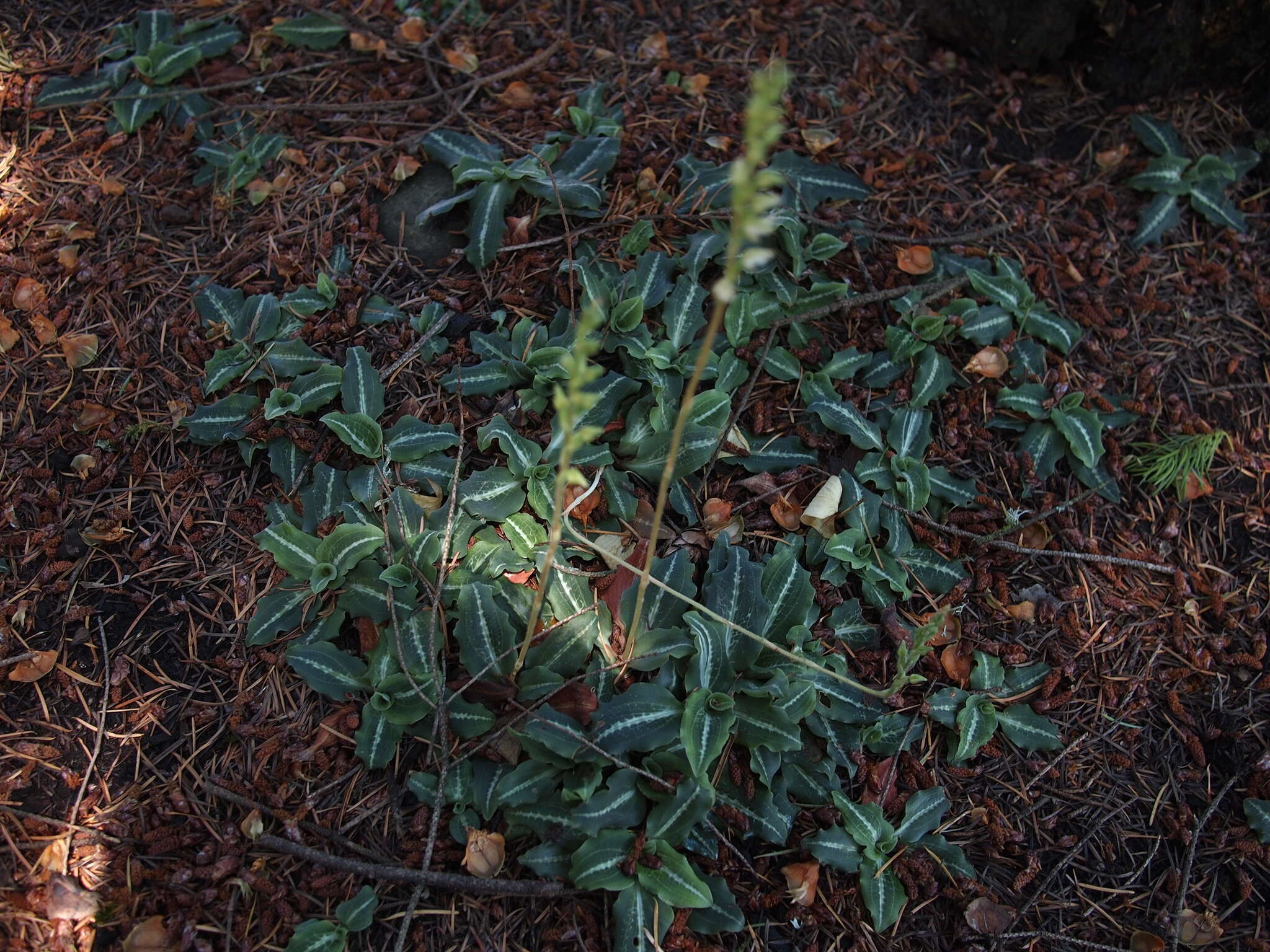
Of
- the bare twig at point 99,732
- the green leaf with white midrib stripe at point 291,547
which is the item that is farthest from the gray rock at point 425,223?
the bare twig at point 99,732

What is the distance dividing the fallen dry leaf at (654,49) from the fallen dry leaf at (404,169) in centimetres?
152

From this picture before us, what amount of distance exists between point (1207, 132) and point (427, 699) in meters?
5.40

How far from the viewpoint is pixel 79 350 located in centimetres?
378

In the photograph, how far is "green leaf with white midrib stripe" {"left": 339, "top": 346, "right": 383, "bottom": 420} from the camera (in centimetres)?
361

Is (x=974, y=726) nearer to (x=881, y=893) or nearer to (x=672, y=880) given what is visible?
(x=881, y=893)

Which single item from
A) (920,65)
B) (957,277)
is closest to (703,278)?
(957,277)

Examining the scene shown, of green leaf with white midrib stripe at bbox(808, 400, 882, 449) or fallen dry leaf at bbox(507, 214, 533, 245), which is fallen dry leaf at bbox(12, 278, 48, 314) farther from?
green leaf with white midrib stripe at bbox(808, 400, 882, 449)

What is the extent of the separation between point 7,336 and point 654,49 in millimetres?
3648

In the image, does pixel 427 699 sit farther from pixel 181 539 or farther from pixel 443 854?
pixel 181 539

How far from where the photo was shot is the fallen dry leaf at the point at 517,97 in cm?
454

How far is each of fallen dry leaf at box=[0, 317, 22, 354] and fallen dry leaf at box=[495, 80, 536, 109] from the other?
103 inches

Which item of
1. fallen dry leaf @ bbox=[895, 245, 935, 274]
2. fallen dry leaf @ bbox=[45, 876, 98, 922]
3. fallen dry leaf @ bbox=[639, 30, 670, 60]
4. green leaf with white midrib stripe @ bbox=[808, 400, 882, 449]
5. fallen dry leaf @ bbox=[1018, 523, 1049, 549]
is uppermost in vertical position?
fallen dry leaf @ bbox=[639, 30, 670, 60]

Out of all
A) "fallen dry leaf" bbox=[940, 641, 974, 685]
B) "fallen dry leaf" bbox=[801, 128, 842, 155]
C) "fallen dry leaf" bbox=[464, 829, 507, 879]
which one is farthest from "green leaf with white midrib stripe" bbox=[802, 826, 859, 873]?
"fallen dry leaf" bbox=[801, 128, 842, 155]

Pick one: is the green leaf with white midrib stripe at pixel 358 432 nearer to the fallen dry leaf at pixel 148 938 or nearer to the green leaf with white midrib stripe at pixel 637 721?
the green leaf with white midrib stripe at pixel 637 721
